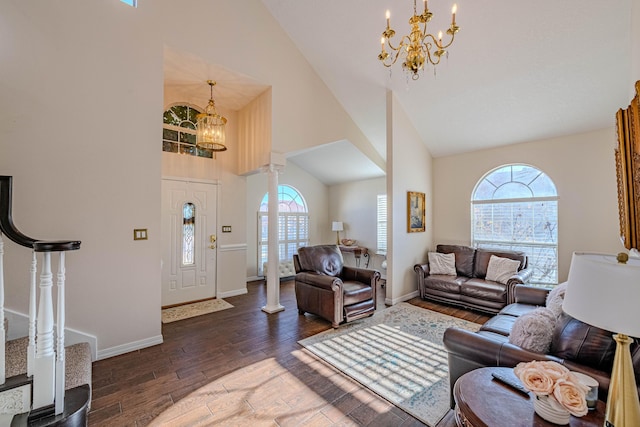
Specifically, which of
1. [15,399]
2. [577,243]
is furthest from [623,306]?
[577,243]

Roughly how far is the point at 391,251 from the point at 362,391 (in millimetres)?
2613

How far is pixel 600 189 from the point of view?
13.1 ft

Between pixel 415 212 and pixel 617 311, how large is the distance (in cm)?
429

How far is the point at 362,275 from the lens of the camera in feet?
13.9

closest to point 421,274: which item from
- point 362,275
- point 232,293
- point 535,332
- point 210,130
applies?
point 362,275

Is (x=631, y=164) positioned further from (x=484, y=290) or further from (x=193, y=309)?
(x=193, y=309)

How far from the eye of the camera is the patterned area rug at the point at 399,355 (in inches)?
88.0

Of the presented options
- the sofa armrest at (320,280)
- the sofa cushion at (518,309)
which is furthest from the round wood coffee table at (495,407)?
the sofa armrest at (320,280)

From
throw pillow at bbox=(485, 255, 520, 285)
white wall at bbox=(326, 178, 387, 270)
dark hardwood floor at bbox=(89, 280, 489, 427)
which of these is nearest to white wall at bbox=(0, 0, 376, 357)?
dark hardwood floor at bbox=(89, 280, 489, 427)

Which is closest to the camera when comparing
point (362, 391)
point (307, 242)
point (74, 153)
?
point (362, 391)

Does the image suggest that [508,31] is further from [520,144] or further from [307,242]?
[307,242]

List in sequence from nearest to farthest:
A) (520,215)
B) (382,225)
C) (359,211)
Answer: (520,215) → (382,225) → (359,211)

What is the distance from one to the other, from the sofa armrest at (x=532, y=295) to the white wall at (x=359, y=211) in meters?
3.51

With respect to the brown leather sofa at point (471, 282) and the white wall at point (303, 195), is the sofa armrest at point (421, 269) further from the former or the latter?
the white wall at point (303, 195)
